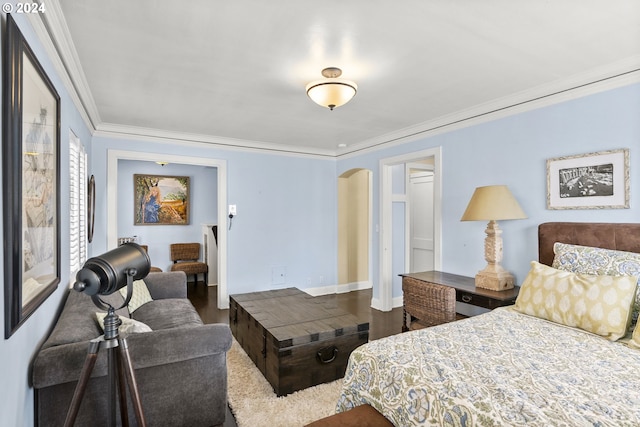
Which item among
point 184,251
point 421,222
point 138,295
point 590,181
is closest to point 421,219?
point 421,222

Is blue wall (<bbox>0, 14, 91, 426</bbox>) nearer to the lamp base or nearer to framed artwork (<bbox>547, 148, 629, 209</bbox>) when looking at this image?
the lamp base

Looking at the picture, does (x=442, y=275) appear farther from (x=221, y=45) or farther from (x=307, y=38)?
(x=221, y=45)

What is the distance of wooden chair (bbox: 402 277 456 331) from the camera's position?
3061mm

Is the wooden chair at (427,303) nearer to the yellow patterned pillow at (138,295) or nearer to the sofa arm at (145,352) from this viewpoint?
the sofa arm at (145,352)

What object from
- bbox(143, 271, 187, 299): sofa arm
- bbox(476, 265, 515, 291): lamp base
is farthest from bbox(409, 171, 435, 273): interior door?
bbox(143, 271, 187, 299): sofa arm

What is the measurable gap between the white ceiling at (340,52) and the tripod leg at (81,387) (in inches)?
66.2

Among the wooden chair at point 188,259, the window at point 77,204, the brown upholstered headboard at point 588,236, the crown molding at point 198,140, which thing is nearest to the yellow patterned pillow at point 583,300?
the brown upholstered headboard at point 588,236

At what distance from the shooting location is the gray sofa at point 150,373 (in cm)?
168

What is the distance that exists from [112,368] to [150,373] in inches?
14.5

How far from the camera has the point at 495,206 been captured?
9.70 ft

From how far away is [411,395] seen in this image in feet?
4.75

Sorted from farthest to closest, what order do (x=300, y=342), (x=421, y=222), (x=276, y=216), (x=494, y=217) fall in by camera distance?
1. (x=421, y=222)
2. (x=276, y=216)
3. (x=494, y=217)
4. (x=300, y=342)

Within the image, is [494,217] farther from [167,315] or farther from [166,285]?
[166,285]

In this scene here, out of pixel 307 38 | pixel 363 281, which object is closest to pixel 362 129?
pixel 307 38
